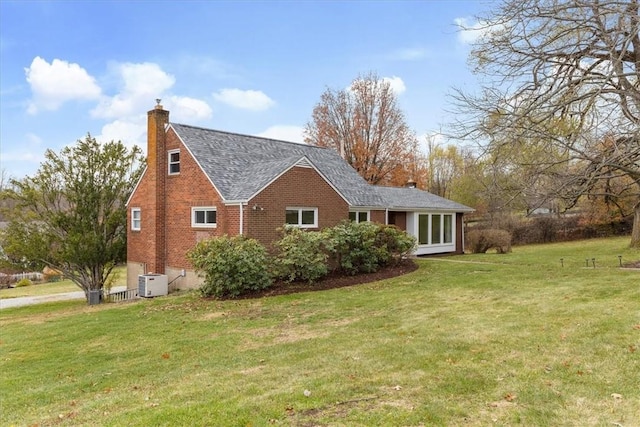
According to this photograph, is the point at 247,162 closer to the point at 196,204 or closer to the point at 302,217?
the point at 196,204

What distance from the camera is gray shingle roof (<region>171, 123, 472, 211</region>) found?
55.5 ft

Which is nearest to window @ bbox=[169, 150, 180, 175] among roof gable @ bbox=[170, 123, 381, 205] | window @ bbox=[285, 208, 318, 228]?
roof gable @ bbox=[170, 123, 381, 205]

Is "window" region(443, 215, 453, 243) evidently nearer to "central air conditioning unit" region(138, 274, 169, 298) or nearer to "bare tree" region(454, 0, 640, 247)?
"bare tree" region(454, 0, 640, 247)

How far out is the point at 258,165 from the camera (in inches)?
730

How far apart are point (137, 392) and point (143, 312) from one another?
6.94 meters

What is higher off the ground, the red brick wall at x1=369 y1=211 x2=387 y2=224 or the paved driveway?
the red brick wall at x1=369 y1=211 x2=387 y2=224

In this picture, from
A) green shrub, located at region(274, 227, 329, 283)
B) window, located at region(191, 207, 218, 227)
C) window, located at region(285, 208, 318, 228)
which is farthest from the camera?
window, located at region(191, 207, 218, 227)

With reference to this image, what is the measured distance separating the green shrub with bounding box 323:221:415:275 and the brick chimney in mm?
7846

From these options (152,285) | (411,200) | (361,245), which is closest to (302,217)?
(361,245)

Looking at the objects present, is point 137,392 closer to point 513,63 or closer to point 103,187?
point 513,63

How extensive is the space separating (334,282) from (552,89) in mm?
8451

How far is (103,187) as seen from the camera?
842 inches

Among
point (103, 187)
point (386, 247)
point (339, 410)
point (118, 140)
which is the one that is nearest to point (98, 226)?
point (103, 187)

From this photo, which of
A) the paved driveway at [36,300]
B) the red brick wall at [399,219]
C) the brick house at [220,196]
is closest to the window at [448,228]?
the red brick wall at [399,219]
